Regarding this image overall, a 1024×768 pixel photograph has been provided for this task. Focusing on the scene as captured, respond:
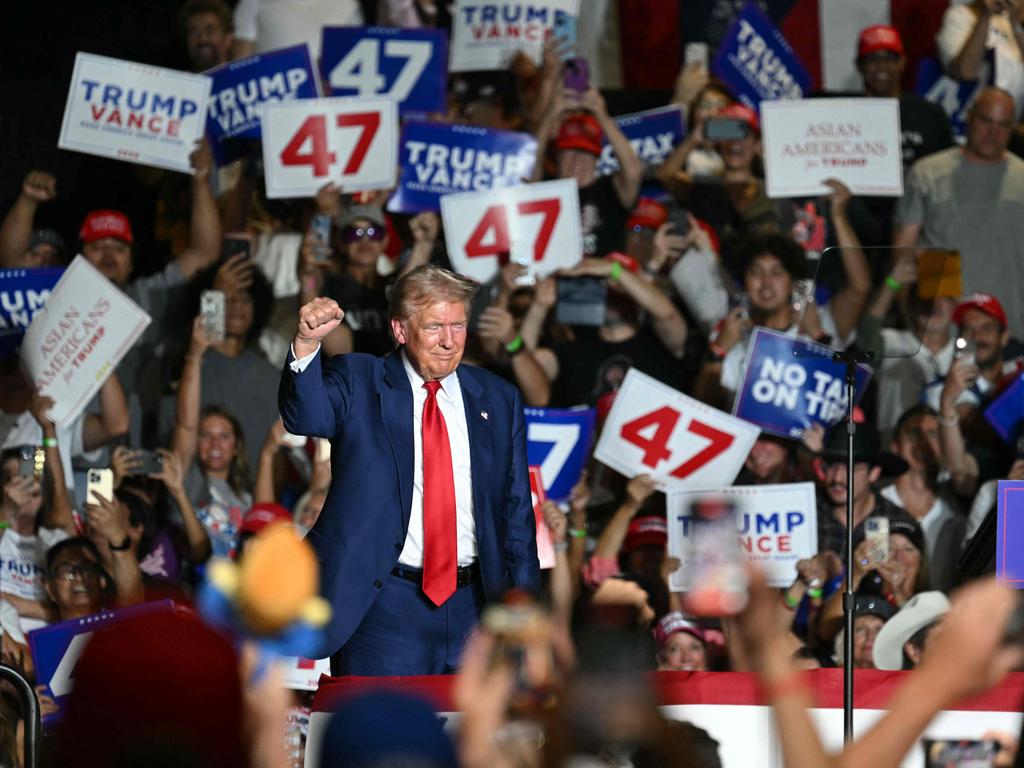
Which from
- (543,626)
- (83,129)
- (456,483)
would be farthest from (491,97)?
(543,626)

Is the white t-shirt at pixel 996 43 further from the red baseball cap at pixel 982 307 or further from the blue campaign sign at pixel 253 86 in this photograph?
the blue campaign sign at pixel 253 86

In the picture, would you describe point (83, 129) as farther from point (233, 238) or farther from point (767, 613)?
point (767, 613)

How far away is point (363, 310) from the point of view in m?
6.98

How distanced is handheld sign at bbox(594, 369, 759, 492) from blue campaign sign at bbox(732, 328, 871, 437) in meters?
0.21

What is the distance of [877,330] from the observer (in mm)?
6082

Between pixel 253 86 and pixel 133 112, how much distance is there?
56 centimetres

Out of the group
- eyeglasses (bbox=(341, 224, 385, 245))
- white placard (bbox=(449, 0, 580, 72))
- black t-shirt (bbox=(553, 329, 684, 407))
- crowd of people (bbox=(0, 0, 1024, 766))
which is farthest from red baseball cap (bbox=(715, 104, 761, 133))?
eyeglasses (bbox=(341, 224, 385, 245))

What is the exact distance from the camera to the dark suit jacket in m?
4.07

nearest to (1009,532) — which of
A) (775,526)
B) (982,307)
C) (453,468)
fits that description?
(453,468)

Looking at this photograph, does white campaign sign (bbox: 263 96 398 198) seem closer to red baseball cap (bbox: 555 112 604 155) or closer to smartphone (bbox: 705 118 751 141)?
red baseball cap (bbox: 555 112 604 155)

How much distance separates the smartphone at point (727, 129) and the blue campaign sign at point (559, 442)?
175 cm

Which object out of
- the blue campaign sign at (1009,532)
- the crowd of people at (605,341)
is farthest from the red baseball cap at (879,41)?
the blue campaign sign at (1009,532)

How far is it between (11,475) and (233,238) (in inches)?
57.3

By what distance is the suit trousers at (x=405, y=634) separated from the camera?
13.6 feet
